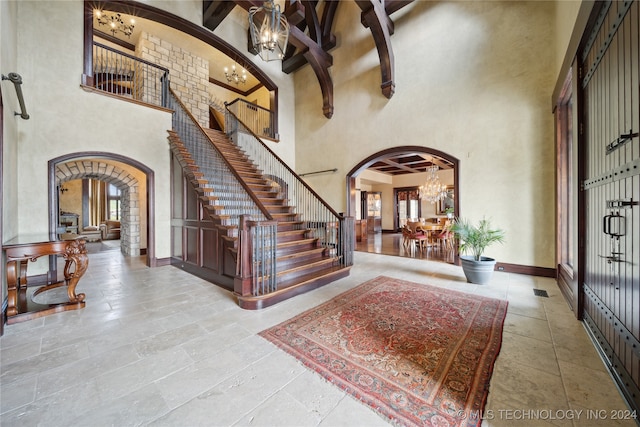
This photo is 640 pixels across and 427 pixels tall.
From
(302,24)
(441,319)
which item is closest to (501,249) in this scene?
(441,319)

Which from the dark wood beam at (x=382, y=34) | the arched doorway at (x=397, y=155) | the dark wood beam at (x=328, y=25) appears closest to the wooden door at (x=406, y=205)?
the arched doorway at (x=397, y=155)

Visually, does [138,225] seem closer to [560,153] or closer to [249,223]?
[249,223]

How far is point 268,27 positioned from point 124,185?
19.5ft

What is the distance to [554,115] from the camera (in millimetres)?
4238

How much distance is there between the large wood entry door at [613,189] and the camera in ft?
5.27

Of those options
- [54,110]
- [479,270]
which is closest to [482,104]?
[479,270]

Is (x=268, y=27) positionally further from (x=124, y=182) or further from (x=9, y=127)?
(x=124, y=182)

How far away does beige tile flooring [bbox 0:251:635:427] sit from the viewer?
4.73 ft

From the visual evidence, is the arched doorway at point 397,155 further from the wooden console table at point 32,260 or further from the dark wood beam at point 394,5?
the wooden console table at point 32,260

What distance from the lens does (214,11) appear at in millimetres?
6250

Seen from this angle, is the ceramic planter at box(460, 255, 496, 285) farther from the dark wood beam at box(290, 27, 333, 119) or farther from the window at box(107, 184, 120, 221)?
the window at box(107, 184, 120, 221)

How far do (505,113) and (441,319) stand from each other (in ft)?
14.2

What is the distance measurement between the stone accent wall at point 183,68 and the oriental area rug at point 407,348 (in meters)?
8.35

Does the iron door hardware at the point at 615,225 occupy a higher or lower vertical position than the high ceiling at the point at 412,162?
lower
